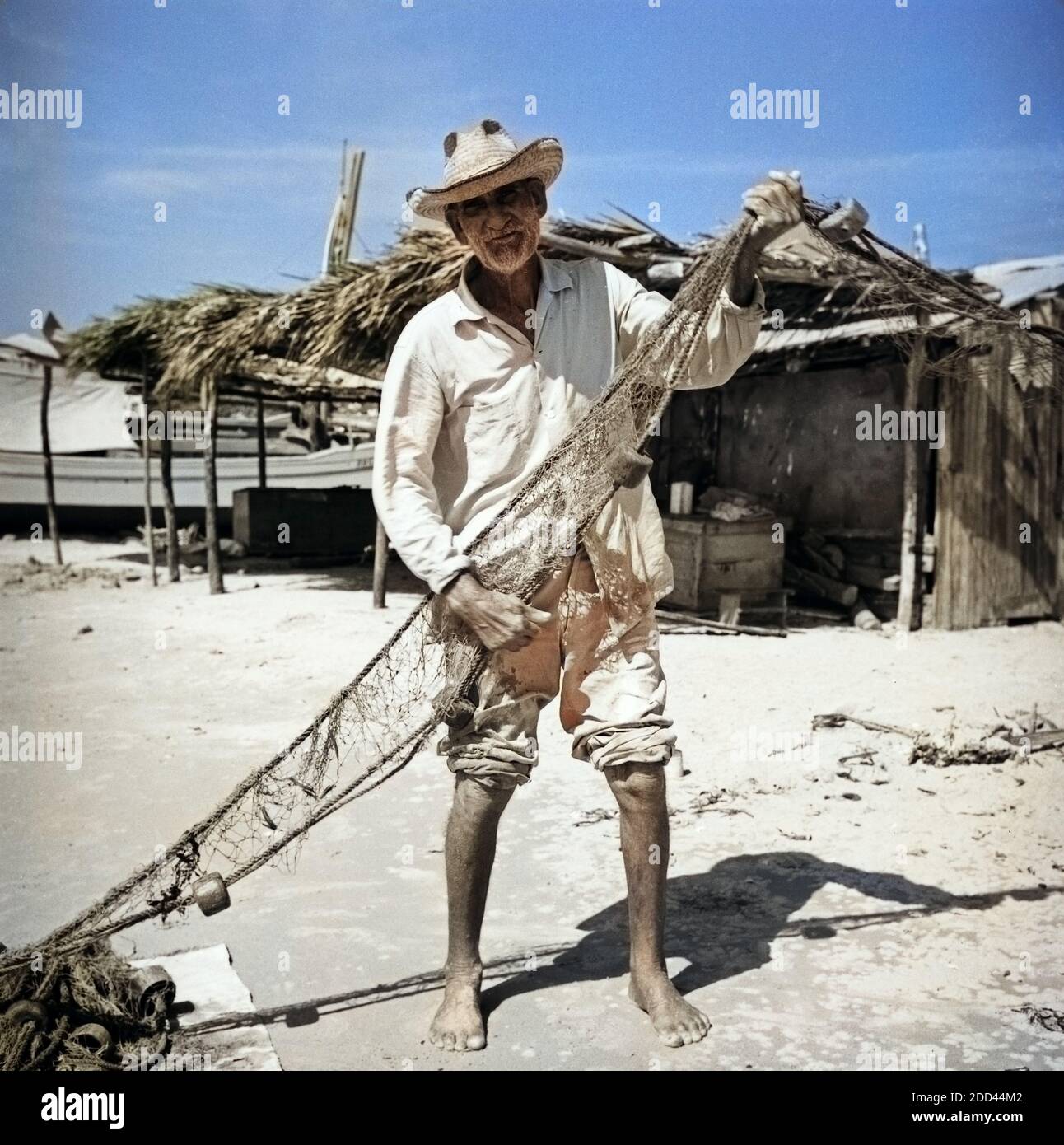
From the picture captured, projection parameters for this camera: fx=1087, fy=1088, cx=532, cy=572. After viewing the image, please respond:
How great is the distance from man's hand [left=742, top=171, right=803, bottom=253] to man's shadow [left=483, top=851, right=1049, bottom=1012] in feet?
6.24

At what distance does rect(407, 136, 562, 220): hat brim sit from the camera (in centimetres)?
254

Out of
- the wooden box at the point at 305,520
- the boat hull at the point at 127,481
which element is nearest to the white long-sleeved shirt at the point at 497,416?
the wooden box at the point at 305,520

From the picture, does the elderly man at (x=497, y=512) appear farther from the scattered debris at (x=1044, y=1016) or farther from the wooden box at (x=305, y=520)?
the wooden box at (x=305, y=520)

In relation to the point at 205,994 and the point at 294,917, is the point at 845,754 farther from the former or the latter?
the point at 205,994

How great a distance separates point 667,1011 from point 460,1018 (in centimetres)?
49

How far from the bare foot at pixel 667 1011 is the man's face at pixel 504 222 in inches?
69.5

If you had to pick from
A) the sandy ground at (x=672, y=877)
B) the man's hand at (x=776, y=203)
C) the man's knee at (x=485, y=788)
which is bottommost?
the sandy ground at (x=672, y=877)

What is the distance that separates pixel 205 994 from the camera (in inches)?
111

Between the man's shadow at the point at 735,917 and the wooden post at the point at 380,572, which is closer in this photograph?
the man's shadow at the point at 735,917

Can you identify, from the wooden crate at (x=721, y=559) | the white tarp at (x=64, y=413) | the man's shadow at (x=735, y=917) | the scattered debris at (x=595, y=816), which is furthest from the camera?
the white tarp at (x=64, y=413)

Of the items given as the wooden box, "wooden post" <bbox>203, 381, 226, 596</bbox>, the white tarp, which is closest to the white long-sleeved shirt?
"wooden post" <bbox>203, 381, 226, 596</bbox>

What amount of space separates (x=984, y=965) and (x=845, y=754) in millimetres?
2135

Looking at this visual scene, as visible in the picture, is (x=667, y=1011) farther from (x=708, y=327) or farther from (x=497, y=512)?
(x=708, y=327)

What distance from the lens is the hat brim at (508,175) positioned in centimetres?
254
